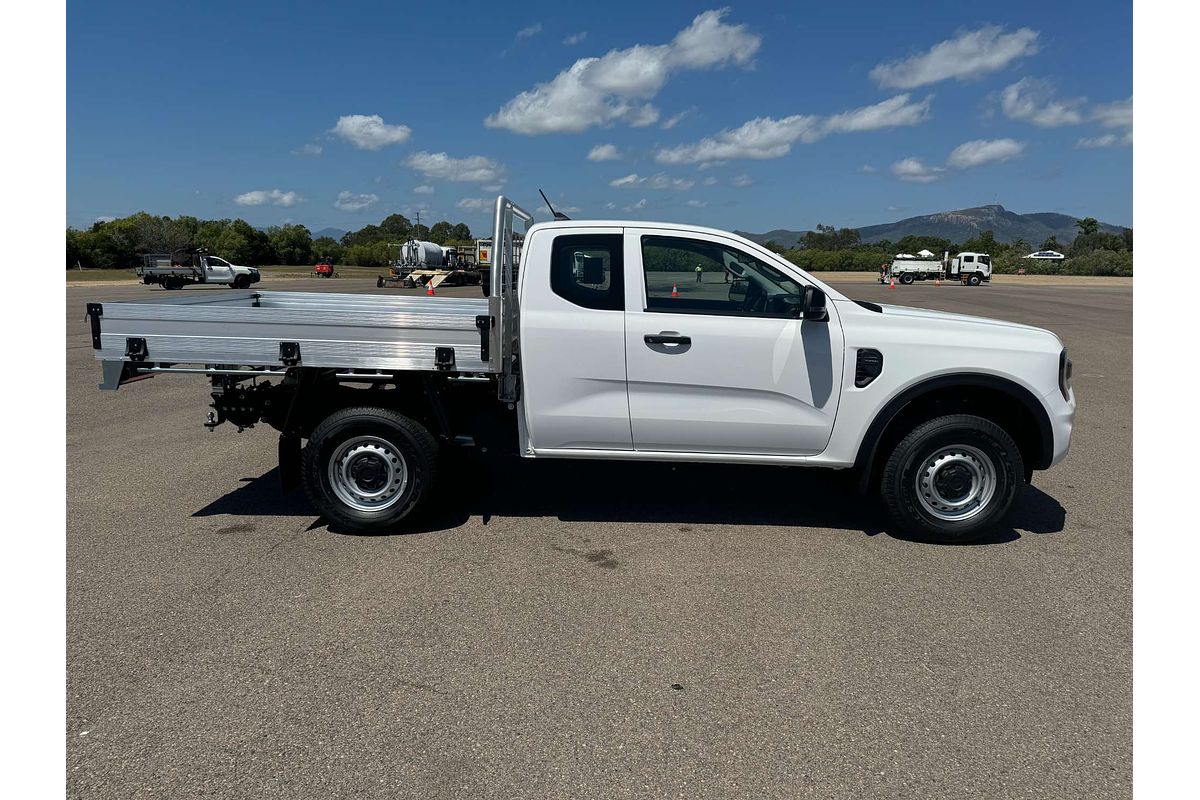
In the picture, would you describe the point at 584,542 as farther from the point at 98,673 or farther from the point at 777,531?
the point at 98,673

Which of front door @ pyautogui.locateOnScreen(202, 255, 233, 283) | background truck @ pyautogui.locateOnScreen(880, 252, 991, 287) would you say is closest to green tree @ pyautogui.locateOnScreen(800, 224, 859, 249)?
background truck @ pyautogui.locateOnScreen(880, 252, 991, 287)

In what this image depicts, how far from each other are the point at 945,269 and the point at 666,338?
6385 centimetres

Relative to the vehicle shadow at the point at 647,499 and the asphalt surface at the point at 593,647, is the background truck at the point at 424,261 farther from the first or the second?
the asphalt surface at the point at 593,647

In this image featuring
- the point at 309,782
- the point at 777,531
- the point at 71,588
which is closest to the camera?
the point at 309,782

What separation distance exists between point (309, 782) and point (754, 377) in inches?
129

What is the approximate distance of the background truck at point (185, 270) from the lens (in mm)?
41750

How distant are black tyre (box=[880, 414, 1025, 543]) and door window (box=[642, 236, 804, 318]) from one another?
1.21 m

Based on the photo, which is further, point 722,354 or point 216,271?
point 216,271

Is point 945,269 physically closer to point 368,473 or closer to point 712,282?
point 712,282

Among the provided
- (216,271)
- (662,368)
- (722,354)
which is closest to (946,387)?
(722,354)

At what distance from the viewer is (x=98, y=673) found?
3445 millimetres

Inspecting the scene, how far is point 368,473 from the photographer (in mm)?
5137

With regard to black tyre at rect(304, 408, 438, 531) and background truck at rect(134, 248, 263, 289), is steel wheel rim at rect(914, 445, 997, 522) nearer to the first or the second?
black tyre at rect(304, 408, 438, 531)

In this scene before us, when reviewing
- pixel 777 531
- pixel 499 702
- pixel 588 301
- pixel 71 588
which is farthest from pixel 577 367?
pixel 71 588
